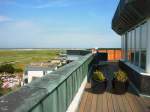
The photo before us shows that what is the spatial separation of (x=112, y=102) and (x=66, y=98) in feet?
6.74

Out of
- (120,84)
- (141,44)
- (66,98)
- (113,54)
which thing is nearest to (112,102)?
(120,84)

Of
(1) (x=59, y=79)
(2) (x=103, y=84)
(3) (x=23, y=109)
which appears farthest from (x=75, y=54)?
(3) (x=23, y=109)

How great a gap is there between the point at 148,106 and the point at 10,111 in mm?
4424

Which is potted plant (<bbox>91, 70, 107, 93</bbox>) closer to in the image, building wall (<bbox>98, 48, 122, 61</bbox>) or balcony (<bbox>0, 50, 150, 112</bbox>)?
balcony (<bbox>0, 50, 150, 112</bbox>)

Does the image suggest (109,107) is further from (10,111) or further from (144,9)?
(10,111)

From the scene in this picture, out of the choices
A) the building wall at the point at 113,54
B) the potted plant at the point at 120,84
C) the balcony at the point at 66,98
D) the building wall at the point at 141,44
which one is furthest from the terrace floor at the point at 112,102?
the building wall at the point at 113,54

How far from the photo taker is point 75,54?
2025 cm

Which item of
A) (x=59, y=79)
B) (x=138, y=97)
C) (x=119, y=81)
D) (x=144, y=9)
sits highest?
(x=144, y=9)

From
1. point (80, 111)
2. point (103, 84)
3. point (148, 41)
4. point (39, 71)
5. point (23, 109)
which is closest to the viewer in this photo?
point (23, 109)

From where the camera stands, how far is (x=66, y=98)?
377cm

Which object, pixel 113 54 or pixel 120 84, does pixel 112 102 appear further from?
pixel 113 54

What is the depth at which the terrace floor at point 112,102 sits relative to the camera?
4.84 meters

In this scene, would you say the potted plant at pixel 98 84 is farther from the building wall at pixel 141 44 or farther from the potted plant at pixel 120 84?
the building wall at pixel 141 44

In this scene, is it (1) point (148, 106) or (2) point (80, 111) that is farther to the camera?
(1) point (148, 106)
